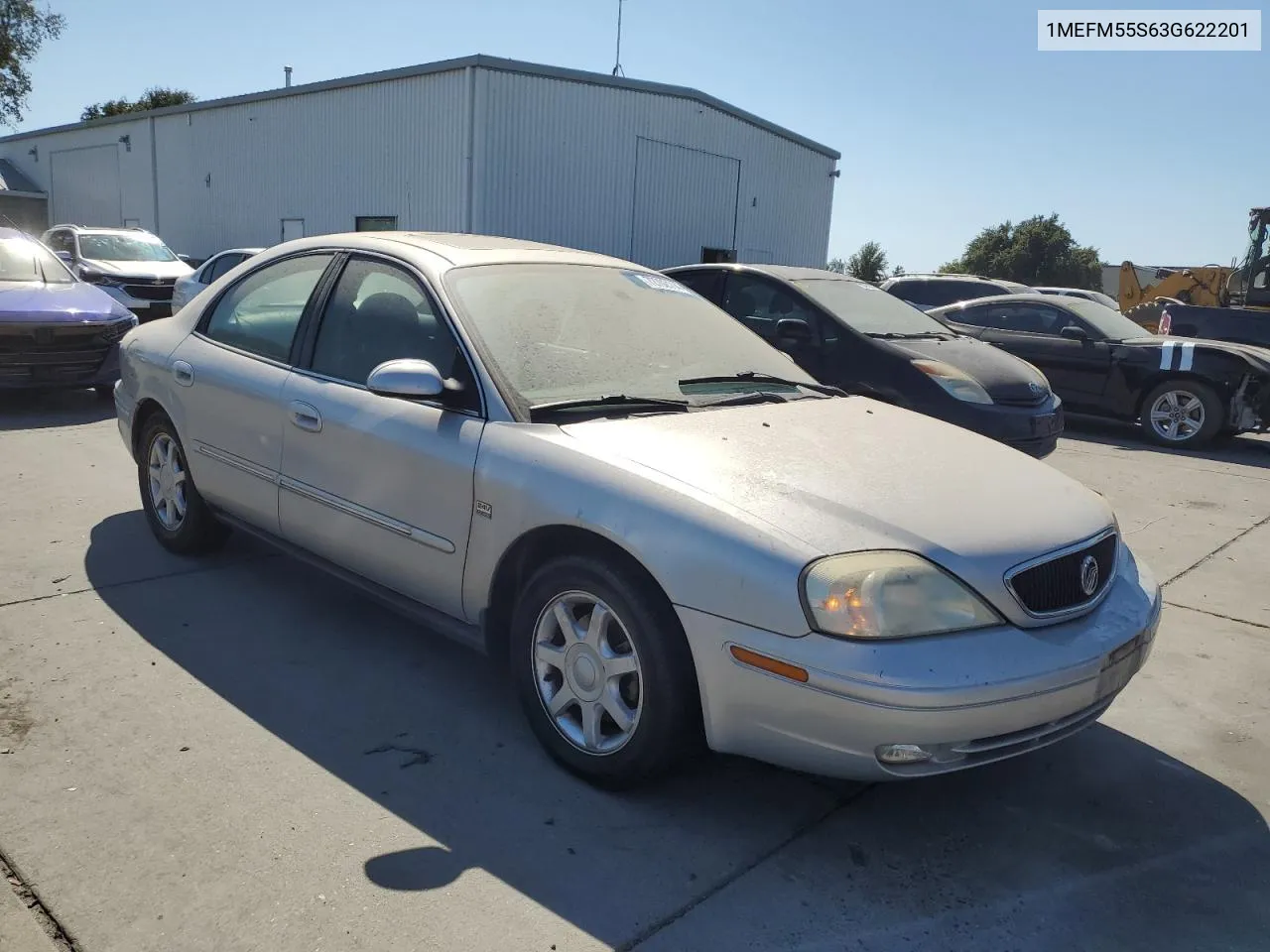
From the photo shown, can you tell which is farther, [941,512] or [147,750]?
[147,750]

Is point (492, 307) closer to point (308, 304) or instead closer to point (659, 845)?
point (308, 304)

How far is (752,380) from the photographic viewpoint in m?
3.76

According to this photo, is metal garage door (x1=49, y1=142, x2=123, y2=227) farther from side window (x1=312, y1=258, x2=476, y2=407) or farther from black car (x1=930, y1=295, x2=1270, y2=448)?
side window (x1=312, y1=258, x2=476, y2=407)

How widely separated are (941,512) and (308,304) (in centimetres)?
264

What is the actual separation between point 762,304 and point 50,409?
6392 mm

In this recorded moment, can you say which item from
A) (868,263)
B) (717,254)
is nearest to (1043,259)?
(868,263)

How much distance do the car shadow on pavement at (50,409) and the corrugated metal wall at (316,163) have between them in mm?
9561

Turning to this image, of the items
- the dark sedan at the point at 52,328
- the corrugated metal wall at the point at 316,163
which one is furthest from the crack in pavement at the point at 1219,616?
the corrugated metal wall at the point at 316,163

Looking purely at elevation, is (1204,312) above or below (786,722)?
above

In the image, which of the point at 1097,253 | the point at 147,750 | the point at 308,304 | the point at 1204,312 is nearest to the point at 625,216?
the point at 1204,312

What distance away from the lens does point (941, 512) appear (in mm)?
2707

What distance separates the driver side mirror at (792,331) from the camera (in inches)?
271

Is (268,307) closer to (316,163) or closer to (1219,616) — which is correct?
(1219,616)

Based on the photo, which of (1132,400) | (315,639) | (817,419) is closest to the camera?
(817,419)
